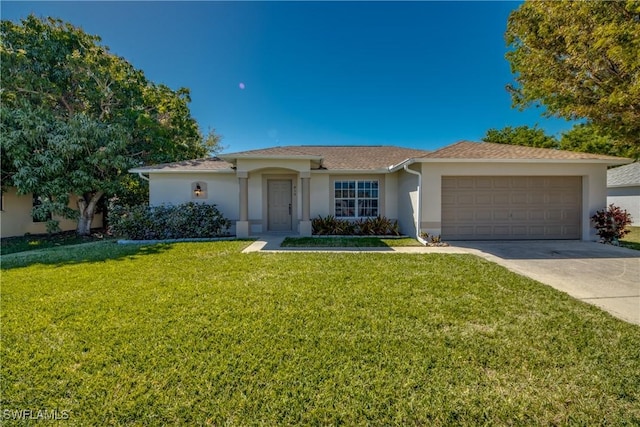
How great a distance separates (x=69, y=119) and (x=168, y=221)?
251 inches

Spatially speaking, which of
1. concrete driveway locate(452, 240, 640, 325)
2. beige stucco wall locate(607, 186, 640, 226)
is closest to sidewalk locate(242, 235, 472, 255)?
concrete driveway locate(452, 240, 640, 325)

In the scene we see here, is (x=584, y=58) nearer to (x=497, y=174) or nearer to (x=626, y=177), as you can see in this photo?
(x=497, y=174)

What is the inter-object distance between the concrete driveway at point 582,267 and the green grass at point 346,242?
Result: 5.86 ft

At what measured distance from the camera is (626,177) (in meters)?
17.0

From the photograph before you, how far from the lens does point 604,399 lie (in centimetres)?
224

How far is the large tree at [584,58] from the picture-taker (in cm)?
470

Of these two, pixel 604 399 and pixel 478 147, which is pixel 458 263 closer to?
pixel 604 399

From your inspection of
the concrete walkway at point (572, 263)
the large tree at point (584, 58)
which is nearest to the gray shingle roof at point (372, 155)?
the large tree at point (584, 58)

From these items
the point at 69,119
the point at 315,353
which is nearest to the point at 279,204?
the point at 69,119

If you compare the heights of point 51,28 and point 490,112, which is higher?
point 51,28

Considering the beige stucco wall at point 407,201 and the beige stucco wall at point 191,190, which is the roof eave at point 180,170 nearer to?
the beige stucco wall at point 191,190

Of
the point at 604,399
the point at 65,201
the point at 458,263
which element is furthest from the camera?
the point at 65,201

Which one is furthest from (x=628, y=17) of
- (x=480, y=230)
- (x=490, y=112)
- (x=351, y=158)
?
(x=490, y=112)

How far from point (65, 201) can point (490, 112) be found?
2377 centimetres
